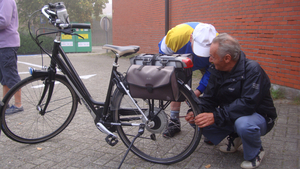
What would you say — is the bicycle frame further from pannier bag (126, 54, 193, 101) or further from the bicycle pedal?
pannier bag (126, 54, 193, 101)

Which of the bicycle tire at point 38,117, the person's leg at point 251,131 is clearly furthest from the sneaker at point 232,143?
the bicycle tire at point 38,117

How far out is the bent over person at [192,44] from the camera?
2639mm

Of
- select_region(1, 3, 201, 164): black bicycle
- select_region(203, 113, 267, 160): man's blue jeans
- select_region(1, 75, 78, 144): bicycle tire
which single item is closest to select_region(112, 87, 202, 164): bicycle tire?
select_region(1, 3, 201, 164): black bicycle

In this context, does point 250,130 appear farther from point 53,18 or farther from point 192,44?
point 53,18

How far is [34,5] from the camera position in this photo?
20.7 metres

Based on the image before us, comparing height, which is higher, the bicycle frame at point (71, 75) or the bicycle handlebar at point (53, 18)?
the bicycle handlebar at point (53, 18)

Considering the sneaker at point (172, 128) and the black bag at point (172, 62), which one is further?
the sneaker at point (172, 128)

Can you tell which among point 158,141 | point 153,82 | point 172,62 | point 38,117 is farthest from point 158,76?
point 38,117

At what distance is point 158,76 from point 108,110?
840 millimetres

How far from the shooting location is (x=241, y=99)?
235 centimetres

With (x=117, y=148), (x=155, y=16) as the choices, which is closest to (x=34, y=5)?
(x=155, y=16)

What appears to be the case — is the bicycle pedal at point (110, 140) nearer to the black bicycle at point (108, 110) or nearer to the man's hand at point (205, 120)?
the black bicycle at point (108, 110)

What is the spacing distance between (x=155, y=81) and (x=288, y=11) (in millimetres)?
3796

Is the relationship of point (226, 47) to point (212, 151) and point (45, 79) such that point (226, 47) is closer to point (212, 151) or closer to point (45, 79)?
point (212, 151)
